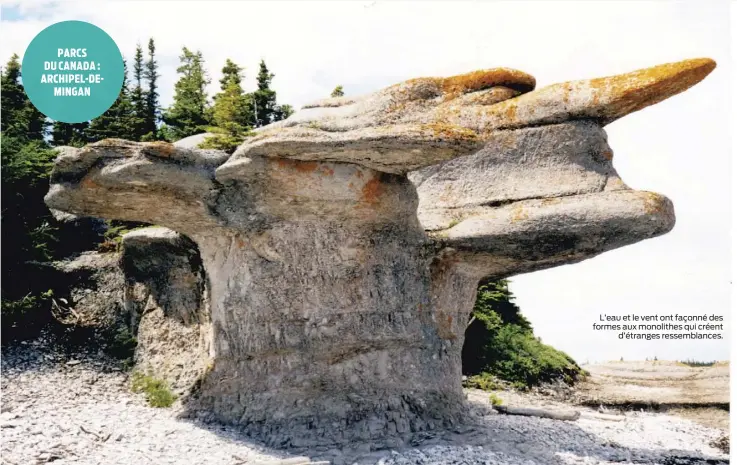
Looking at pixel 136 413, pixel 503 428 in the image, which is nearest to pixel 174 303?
pixel 136 413

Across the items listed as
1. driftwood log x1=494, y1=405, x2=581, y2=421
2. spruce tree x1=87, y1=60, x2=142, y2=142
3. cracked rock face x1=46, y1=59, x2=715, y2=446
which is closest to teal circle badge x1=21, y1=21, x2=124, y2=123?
cracked rock face x1=46, y1=59, x2=715, y2=446

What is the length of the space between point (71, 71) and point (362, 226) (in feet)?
16.8

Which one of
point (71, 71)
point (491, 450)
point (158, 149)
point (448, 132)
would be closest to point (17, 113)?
point (71, 71)

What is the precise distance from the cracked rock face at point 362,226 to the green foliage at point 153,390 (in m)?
0.67

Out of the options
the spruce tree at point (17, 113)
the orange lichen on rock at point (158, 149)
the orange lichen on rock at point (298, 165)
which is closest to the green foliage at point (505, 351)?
the orange lichen on rock at point (298, 165)

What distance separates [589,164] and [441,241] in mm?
2736

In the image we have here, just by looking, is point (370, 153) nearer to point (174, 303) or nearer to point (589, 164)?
point (589, 164)

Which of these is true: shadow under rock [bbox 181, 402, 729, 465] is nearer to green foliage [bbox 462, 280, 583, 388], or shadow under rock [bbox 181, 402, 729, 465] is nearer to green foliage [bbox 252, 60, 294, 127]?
green foliage [bbox 462, 280, 583, 388]

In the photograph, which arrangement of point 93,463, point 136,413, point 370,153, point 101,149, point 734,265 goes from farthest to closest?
point 136,413 < point 101,149 < point 370,153 < point 93,463 < point 734,265

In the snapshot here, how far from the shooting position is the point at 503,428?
43.7 ft

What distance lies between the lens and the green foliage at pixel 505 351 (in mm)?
20984

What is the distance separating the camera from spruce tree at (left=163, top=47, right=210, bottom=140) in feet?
76.4

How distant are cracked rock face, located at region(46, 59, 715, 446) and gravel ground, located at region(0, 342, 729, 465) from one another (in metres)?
0.67

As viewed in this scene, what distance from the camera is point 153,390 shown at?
13.8 metres
